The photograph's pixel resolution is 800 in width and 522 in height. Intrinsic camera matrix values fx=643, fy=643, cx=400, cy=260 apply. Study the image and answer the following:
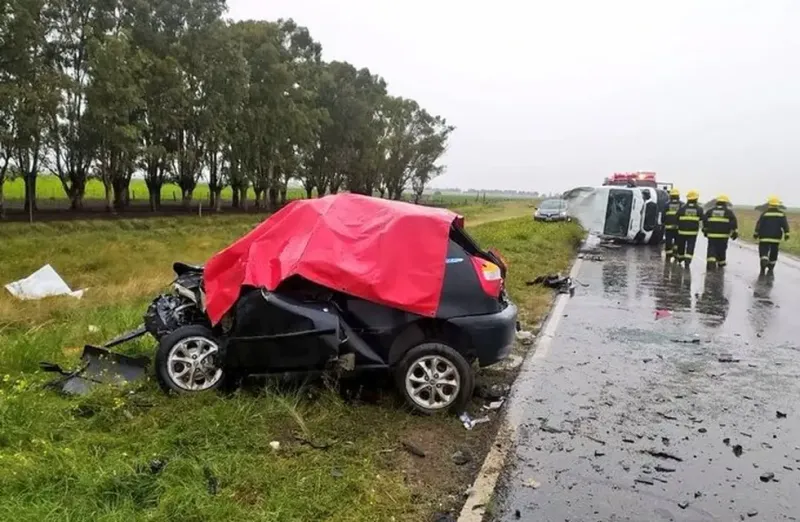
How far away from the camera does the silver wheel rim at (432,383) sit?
5.17 m

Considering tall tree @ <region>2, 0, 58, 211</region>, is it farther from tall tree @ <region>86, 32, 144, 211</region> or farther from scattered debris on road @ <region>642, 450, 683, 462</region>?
scattered debris on road @ <region>642, 450, 683, 462</region>

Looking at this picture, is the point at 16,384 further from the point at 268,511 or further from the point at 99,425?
the point at 268,511

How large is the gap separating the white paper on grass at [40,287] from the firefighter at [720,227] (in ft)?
48.3

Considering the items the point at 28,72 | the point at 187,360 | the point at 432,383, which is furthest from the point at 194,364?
the point at 28,72

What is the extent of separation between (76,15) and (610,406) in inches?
1332

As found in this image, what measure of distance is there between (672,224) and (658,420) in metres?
15.3

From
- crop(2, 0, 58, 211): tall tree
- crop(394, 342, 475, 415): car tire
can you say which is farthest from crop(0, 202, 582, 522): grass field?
crop(2, 0, 58, 211): tall tree

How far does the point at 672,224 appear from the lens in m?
19.1

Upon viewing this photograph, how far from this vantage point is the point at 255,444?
430 cm

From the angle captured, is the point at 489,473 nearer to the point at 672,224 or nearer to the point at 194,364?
the point at 194,364

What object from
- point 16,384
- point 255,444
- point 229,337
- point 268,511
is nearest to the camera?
point 268,511

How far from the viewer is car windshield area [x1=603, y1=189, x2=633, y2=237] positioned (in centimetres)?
2305

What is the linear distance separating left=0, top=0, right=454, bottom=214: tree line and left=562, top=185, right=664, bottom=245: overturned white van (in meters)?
21.0

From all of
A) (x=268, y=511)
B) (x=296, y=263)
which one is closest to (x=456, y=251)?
(x=296, y=263)
